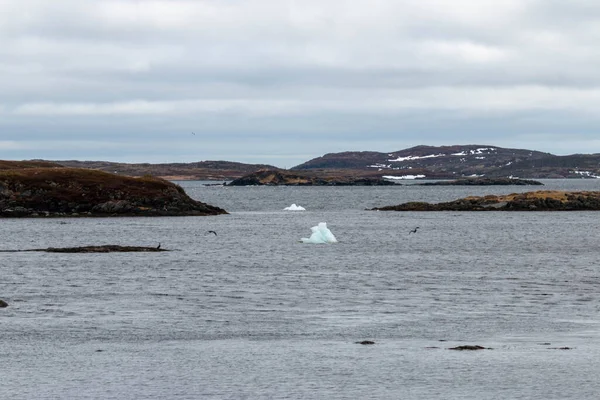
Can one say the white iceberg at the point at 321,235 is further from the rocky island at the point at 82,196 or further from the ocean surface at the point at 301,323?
the rocky island at the point at 82,196

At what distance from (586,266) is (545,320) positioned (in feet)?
89.5

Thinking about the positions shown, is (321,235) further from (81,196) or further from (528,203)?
(528,203)

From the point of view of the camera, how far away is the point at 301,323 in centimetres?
3491

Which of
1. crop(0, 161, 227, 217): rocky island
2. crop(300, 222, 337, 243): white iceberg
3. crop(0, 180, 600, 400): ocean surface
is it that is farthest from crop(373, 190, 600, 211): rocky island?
crop(300, 222, 337, 243): white iceberg

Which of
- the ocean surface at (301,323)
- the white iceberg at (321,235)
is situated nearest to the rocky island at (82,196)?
the ocean surface at (301,323)

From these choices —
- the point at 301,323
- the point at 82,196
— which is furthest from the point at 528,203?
the point at 301,323

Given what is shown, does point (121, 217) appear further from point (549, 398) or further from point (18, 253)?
point (549, 398)

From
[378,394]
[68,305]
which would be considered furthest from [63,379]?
[68,305]

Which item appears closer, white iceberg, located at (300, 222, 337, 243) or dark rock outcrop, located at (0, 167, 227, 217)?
white iceberg, located at (300, 222, 337, 243)

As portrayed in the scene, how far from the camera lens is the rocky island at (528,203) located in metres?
152

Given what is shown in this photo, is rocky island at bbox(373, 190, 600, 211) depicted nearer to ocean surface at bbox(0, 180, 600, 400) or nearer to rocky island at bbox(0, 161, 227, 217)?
rocky island at bbox(0, 161, 227, 217)

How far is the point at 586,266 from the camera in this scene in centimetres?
6100

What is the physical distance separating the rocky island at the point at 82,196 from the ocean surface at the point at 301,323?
157ft

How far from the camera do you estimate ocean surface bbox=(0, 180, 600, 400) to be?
23.7 meters
